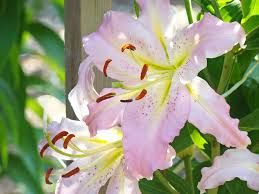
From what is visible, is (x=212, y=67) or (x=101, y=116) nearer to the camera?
(x=101, y=116)

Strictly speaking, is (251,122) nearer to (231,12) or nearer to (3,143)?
(231,12)

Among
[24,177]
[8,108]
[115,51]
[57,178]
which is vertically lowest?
A: [24,177]

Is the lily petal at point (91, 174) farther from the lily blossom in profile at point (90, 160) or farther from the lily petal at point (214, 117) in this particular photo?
the lily petal at point (214, 117)

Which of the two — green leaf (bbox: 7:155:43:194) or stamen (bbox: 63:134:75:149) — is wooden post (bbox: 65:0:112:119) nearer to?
stamen (bbox: 63:134:75:149)

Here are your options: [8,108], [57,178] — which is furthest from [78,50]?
[8,108]

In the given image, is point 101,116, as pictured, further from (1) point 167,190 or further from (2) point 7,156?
(2) point 7,156

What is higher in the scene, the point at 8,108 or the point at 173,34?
the point at 173,34

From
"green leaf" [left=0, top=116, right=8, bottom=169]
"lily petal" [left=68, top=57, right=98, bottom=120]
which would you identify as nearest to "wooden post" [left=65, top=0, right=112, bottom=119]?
"lily petal" [left=68, top=57, right=98, bottom=120]
